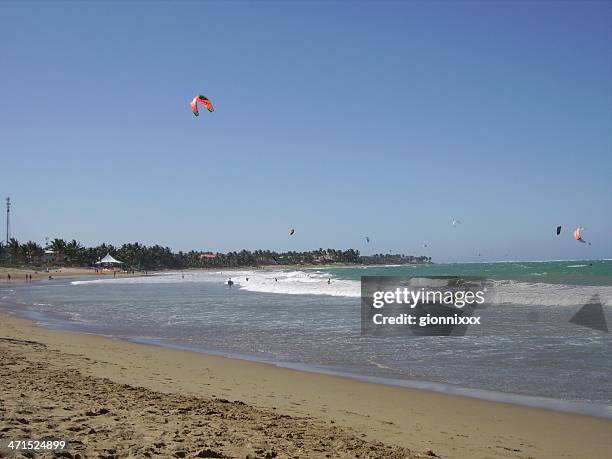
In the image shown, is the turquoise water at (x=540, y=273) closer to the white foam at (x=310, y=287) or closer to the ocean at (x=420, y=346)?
the white foam at (x=310, y=287)

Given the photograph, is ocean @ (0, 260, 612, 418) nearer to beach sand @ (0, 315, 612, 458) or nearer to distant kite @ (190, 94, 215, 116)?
beach sand @ (0, 315, 612, 458)

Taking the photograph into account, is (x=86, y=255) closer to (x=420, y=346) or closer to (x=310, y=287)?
(x=310, y=287)

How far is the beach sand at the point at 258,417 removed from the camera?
15.9 feet

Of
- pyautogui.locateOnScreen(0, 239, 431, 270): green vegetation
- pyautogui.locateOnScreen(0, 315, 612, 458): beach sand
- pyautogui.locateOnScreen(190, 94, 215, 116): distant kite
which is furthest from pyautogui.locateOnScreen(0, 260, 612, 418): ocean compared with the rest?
pyautogui.locateOnScreen(0, 239, 431, 270): green vegetation

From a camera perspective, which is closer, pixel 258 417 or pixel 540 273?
pixel 258 417

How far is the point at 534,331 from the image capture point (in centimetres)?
1530

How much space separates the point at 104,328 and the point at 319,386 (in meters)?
11.2

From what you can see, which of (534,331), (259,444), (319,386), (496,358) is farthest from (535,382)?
(534,331)

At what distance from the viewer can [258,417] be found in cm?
613

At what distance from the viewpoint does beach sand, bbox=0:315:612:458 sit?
4.86 metres

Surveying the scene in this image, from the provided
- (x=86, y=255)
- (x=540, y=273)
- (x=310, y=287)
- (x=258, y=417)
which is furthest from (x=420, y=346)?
(x=86, y=255)

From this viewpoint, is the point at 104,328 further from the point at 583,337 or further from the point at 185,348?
the point at 583,337

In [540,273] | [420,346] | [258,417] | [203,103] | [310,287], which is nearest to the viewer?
[258,417]

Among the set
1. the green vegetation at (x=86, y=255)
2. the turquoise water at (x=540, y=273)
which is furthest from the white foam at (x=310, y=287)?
the green vegetation at (x=86, y=255)
